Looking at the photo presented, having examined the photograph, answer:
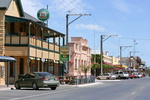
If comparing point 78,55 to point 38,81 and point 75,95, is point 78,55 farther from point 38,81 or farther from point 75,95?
point 75,95

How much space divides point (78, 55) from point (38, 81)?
114ft

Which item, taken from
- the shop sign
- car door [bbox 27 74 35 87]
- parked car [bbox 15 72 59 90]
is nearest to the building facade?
the shop sign

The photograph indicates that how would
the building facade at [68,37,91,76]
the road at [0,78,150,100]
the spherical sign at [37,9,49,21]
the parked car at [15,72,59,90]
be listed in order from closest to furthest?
the road at [0,78,150,100], the parked car at [15,72,59,90], the spherical sign at [37,9,49,21], the building facade at [68,37,91,76]

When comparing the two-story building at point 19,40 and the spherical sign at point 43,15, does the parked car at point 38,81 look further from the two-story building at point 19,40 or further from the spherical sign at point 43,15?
the spherical sign at point 43,15

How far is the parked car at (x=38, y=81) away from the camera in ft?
86.3

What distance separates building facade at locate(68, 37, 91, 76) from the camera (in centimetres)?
5812

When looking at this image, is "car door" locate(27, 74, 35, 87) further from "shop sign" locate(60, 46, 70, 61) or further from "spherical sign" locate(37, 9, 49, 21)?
"spherical sign" locate(37, 9, 49, 21)

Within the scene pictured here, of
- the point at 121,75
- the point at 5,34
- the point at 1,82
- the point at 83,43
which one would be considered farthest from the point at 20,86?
the point at 121,75

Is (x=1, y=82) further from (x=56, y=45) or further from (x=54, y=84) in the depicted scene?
(x=56, y=45)

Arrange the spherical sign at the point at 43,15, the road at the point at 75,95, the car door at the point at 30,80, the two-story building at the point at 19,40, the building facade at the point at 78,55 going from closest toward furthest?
the road at the point at 75,95 → the car door at the point at 30,80 → the two-story building at the point at 19,40 → the spherical sign at the point at 43,15 → the building facade at the point at 78,55

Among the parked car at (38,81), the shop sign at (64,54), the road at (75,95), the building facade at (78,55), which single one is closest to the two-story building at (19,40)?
the shop sign at (64,54)

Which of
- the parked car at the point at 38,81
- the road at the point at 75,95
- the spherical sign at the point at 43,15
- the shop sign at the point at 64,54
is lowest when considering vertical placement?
the road at the point at 75,95

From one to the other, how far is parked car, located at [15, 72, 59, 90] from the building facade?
97.9 ft

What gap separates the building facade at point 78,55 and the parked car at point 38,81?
29.8m
